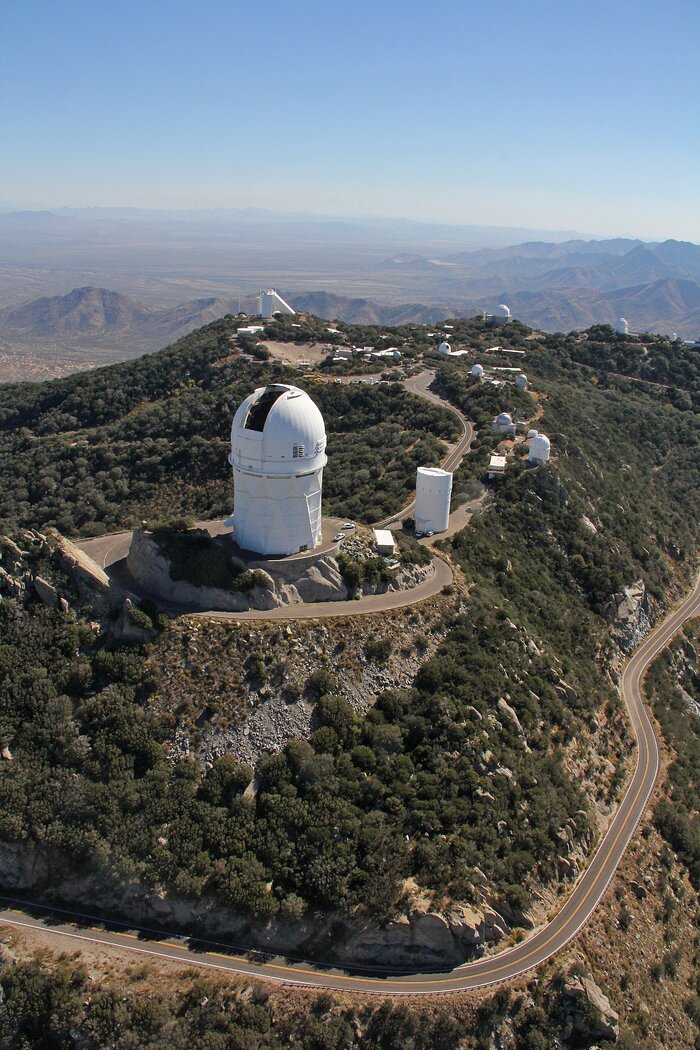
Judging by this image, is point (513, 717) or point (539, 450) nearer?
point (513, 717)

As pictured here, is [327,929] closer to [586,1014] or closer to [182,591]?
[586,1014]

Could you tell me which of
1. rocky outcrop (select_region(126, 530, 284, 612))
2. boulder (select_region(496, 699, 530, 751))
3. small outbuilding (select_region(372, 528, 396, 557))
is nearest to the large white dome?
rocky outcrop (select_region(126, 530, 284, 612))

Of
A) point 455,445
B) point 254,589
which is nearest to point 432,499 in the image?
point 254,589

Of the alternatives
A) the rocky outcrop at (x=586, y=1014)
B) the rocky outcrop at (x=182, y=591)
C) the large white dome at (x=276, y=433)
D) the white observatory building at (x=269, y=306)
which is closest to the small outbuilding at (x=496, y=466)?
the large white dome at (x=276, y=433)

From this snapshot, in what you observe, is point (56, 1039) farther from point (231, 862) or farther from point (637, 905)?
point (637, 905)

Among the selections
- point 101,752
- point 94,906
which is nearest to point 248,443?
point 101,752

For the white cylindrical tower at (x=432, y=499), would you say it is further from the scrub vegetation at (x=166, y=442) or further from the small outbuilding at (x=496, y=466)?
the small outbuilding at (x=496, y=466)
